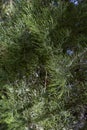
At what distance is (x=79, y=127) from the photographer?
105 centimetres

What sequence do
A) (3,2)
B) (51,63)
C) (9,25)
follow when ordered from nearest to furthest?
(51,63) → (9,25) → (3,2)

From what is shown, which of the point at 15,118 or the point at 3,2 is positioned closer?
the point at 15,118

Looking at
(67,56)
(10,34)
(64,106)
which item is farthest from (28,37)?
(64,106)

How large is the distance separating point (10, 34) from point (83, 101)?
472 mm

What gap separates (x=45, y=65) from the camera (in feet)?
3.50

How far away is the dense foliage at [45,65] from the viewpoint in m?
0.99

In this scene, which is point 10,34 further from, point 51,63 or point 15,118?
point 15,118

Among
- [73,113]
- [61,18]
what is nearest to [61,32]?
[61,18]

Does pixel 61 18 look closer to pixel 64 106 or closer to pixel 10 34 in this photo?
pixel 10 34

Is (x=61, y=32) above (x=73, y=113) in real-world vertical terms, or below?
above

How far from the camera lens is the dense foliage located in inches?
38.9

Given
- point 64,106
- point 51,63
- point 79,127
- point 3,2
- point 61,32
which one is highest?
point 3,2

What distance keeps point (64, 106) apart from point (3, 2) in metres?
0.78

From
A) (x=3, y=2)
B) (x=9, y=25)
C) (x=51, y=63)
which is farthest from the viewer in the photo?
(x=3, y=2)
